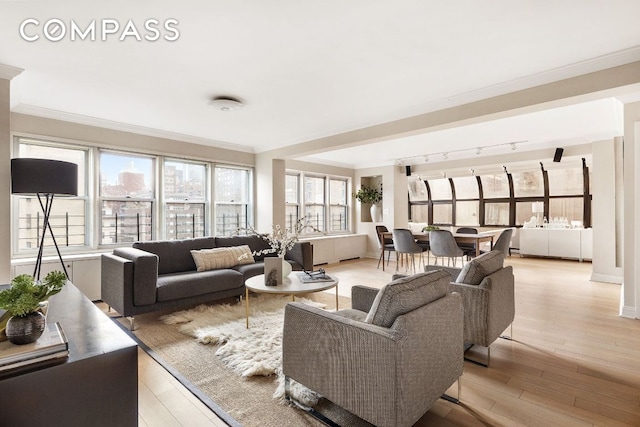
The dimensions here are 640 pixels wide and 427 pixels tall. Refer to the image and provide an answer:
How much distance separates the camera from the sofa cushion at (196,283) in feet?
11.0

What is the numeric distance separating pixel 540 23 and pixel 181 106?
351 centimetres

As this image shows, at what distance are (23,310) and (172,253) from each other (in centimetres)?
314

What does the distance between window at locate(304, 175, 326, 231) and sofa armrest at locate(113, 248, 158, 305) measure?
4.37 meters

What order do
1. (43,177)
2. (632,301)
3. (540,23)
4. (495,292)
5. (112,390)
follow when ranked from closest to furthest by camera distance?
(112,390)
(540,23)
(495,292)
(43,177)
(632,301)

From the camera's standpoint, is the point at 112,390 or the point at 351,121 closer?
the point at 112,390

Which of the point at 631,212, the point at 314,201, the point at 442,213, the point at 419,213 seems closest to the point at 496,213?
the point at 442,213

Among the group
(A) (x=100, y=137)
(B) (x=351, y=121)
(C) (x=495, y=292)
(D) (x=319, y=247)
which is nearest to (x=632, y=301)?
(C) (x=495, y=292)

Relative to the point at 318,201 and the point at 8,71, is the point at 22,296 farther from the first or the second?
the point at 318,201

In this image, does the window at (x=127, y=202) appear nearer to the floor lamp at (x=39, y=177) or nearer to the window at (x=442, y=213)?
the floor lamp at (x=39, y=177)

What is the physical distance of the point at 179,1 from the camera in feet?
6.46

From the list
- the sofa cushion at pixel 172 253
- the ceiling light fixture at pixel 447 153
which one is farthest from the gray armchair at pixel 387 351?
the ceiling light fixture at pixel 447 153

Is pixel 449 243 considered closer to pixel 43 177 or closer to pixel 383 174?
pixel 383 174

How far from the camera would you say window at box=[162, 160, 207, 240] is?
512 cm

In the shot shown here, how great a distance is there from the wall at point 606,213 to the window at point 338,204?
Answer: 16.3 feet
